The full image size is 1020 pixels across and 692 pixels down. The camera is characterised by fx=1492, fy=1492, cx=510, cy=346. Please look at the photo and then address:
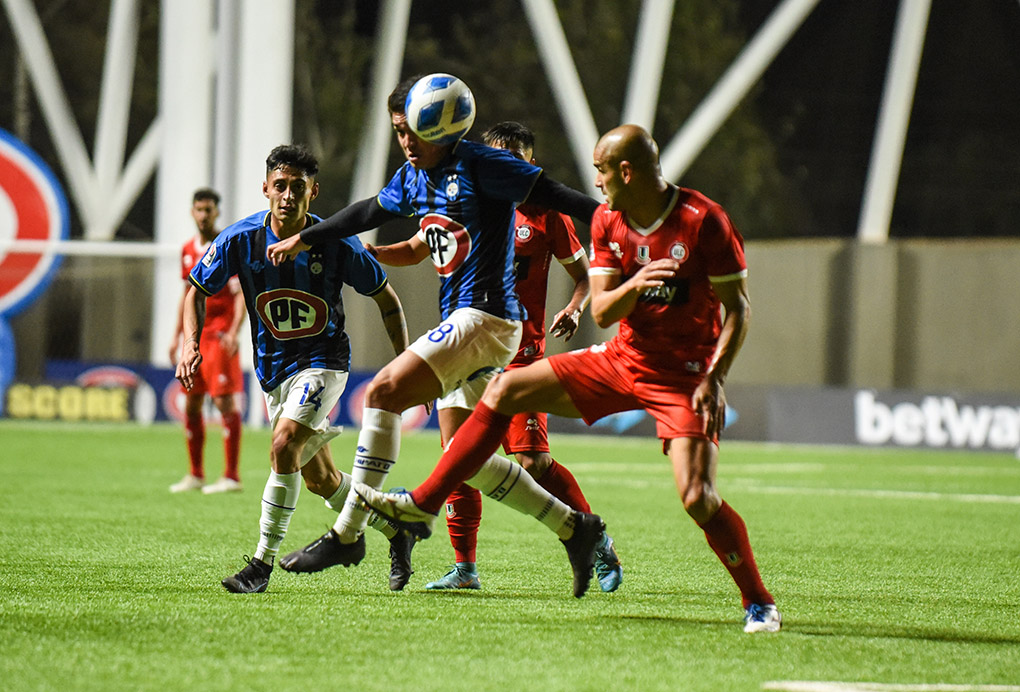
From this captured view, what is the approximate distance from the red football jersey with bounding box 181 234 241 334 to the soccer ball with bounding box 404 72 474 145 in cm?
602

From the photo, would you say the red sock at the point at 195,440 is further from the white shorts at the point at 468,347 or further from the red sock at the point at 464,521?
the white shorts at the point at 468,347

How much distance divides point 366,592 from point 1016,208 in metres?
28.6

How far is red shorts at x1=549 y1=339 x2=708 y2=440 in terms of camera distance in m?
5.80

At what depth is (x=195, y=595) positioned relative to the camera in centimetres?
645

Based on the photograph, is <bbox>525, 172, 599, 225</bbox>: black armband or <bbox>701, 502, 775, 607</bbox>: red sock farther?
<bbox>525, 172, 599, 225</bbox>: black armband

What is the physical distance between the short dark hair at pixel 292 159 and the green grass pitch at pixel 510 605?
75.4 inches

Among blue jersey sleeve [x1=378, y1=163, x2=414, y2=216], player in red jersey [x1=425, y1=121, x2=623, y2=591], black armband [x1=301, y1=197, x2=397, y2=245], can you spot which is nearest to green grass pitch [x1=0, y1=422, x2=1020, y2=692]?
player in red jersey [x1=425, y1=121, x2=623, y2=591]

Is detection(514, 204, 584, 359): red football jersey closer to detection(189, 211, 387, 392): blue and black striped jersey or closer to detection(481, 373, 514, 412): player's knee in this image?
detection(189, 211, 387, 392): blue and black striped jersey

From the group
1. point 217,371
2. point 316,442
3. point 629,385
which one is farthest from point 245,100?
point 629,385

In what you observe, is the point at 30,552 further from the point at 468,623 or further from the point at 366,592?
the point at 468,623

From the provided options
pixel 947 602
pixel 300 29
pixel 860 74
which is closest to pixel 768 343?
pixel 860 74

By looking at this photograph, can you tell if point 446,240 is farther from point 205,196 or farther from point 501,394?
point 205,196

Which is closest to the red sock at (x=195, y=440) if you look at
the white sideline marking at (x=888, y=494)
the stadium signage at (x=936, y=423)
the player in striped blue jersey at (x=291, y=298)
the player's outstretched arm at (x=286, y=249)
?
the white sideline marking at (x=888, y=494)

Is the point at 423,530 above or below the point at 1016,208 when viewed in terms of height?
below
